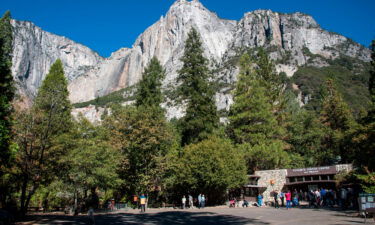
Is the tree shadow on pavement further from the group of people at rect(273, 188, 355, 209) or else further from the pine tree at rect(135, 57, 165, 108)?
the pine tree at rect(135, 57, 165, 108)

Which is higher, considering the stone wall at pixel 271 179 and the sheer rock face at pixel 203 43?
the sheer rock face at pixel 203 43

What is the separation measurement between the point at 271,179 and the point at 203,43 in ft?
420

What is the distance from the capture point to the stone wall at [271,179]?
2688 cm

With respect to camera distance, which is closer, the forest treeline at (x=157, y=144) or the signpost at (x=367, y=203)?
the signpost at (x=367, y=203)

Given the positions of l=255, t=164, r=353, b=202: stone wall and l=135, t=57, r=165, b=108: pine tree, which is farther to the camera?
l=135, t=57, r=165, b=108: pine tree

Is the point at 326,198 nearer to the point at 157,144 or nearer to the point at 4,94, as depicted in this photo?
the point at 157,144

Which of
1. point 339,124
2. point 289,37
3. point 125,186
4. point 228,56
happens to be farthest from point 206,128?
point 289,37

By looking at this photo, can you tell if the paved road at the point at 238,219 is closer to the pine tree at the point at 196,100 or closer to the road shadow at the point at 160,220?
the road shadow at the point at 160,220

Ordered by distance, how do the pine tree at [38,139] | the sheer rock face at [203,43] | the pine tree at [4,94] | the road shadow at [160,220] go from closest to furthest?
the road shadow at [160,220] < the pine tree at [4,94] < the pine tree at [38,139] < the sheer rock face at [203,43]

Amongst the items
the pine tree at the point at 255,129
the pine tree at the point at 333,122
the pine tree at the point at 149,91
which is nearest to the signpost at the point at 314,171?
the pine tree at the point at 255,129

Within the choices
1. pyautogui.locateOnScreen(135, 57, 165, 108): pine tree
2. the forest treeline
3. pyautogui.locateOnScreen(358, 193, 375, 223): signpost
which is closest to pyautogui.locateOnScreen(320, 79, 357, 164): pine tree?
the forest treeline

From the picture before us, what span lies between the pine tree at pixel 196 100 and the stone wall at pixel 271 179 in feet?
23.7

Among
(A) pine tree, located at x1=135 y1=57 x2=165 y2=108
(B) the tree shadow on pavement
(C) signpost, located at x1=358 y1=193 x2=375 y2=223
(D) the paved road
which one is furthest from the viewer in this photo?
(A) pine tree, located at x1=135 y1=57 x2=165 y2=108

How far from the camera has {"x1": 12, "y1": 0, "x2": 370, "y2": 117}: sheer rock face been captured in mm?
150375
